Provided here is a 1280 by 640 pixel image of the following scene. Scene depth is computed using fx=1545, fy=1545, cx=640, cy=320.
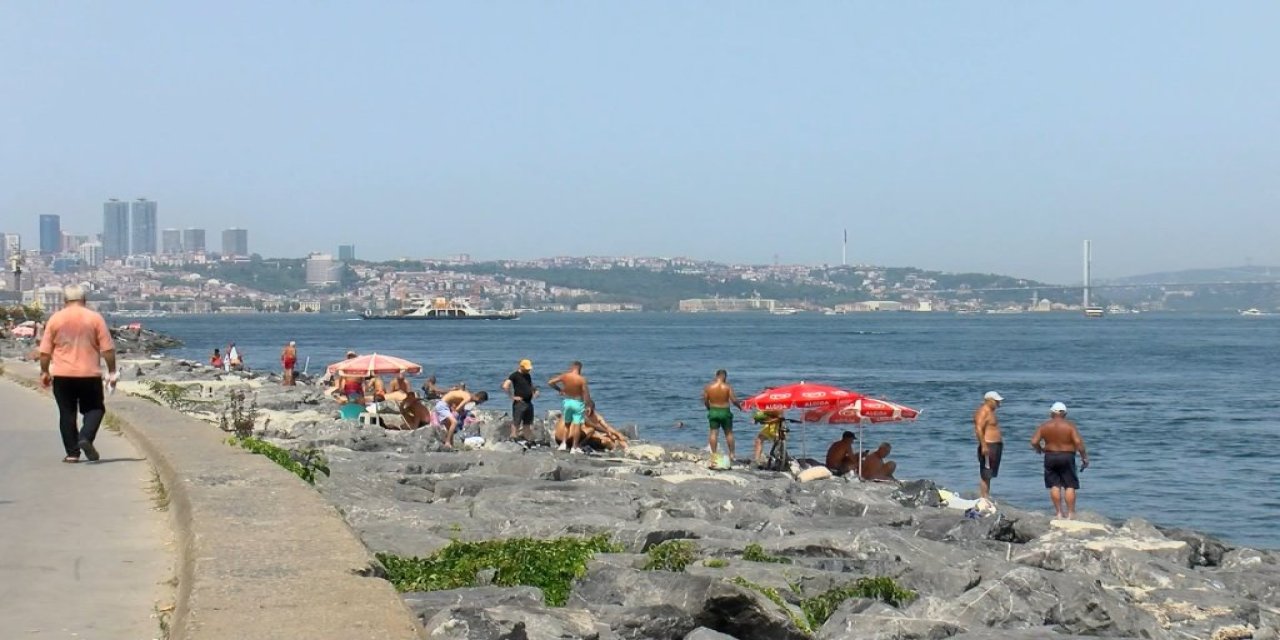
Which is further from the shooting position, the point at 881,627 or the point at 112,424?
the point at 112,424

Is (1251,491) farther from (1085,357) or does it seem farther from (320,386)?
(1085,357)

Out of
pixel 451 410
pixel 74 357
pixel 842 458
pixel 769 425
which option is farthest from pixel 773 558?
pixel 451 410

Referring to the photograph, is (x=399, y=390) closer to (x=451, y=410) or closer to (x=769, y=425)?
(x=451, y=410)

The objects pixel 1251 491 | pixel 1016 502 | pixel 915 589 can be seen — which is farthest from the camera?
pixel 1251 491

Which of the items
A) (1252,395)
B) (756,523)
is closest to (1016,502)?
(756,523)

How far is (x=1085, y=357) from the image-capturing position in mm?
79625

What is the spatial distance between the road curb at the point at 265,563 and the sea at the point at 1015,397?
1262cm

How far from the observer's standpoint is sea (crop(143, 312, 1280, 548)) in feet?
74.9

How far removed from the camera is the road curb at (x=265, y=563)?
513 centimetres

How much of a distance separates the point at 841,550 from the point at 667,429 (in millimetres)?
24309

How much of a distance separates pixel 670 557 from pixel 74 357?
536 cm

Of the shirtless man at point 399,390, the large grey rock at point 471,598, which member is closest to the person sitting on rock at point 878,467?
the shirtless man at point 399,390

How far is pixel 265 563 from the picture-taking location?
6238 mm

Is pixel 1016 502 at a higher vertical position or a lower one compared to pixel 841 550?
lower
